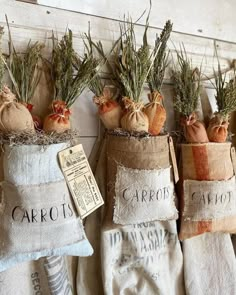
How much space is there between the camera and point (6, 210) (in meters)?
0.73

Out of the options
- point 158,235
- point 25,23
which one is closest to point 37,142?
point 25,23

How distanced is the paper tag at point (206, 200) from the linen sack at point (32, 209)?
310mm

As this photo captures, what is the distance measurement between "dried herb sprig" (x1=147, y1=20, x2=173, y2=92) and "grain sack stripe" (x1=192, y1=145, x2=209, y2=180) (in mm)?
171

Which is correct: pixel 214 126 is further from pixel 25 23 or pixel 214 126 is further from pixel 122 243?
pixel 25 23

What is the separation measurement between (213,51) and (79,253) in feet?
→ 2.25

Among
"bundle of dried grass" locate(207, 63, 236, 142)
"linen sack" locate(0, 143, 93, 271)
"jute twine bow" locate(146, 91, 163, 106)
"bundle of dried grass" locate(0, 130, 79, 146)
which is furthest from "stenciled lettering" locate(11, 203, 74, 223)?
"bundle of dried grass" locate(207, 63, 236, 142)

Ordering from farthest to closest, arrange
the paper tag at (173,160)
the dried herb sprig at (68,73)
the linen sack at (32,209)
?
the paper tag at (173,160)
the dried herb sprig at (68,73)
the linen sack at (32,209)

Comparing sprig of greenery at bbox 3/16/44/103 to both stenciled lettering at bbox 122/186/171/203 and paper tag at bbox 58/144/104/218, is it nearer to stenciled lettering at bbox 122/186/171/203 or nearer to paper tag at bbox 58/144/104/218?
paper tag at bbox 58/144/104/218

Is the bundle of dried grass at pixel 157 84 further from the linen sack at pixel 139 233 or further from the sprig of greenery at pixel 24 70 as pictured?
the sprig of greenery at pixel 24 70

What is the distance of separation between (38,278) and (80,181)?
23 centimetres

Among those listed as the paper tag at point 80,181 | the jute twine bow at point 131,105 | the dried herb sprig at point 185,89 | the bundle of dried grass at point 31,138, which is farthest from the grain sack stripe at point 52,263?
the dried herb sprig at point 185,89

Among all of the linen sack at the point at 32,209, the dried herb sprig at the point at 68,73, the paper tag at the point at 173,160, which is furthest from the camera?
the paper tag at the point at 173,160

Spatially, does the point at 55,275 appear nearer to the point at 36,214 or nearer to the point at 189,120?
the point at 36,214

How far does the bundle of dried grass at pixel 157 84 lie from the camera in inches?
35.0
